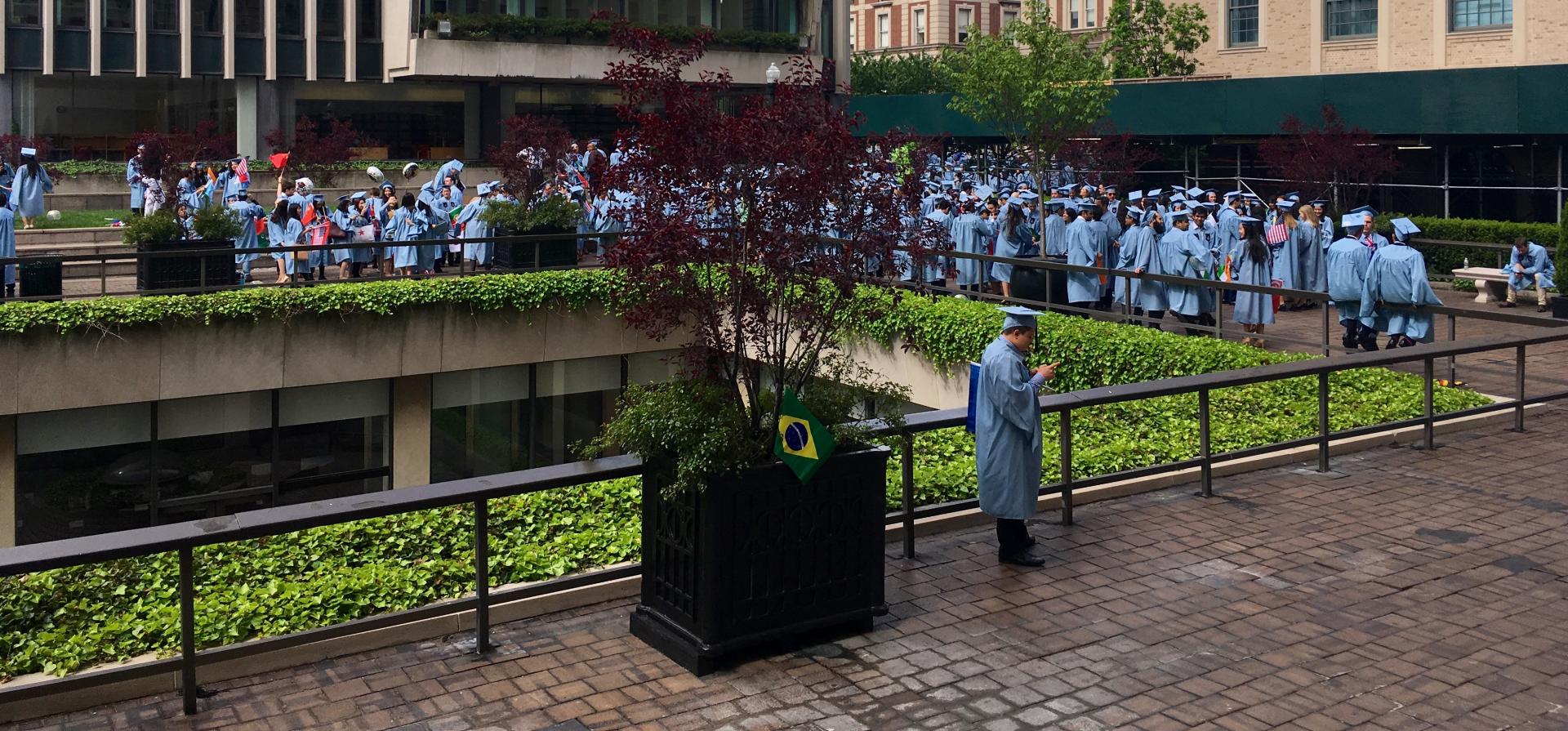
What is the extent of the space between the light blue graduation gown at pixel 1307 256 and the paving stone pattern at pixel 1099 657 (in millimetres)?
13002

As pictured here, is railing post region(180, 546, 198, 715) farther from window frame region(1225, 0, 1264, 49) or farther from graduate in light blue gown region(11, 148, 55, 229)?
window frame region(1225, 0, 1264, 49)

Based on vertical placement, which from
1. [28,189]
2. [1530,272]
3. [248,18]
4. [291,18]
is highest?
[291,18]

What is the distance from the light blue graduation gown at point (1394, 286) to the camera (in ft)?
56.3

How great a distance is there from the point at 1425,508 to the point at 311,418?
1613cm

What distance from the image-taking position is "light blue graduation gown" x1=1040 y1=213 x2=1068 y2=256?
2597 cm

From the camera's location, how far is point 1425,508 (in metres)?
10.7

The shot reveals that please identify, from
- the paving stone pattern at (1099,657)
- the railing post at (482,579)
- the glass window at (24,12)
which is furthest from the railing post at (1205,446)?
the glass window at (24,12)

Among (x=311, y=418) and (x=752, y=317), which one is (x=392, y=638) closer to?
(x=752, y=317)

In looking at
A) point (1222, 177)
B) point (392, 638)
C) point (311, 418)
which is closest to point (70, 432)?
point (311, 418)

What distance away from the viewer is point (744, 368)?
8141mm

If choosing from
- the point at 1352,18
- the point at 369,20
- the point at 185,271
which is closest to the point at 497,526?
the point at 185,271

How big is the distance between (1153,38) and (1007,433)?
3883 centimetres

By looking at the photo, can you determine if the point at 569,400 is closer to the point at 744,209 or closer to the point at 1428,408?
the point at 1428,408

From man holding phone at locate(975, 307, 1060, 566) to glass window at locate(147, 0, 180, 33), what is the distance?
139 feet
